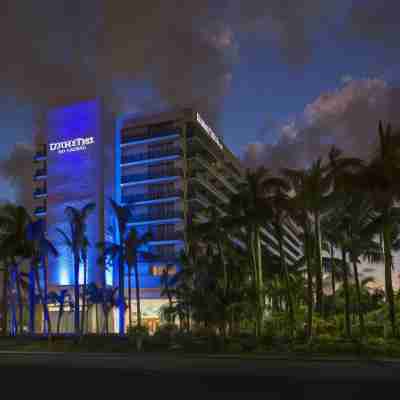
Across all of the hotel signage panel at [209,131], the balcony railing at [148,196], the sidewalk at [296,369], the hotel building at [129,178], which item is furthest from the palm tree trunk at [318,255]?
the hotel signage panel at [209,131]

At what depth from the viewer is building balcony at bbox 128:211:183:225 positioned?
335 feet

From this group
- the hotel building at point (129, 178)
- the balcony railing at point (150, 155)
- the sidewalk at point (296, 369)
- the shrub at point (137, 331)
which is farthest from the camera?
the balcony railing at point (150, 155)

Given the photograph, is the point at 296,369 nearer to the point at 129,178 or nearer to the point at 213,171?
the point at 129,178

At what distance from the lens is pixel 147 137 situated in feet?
357

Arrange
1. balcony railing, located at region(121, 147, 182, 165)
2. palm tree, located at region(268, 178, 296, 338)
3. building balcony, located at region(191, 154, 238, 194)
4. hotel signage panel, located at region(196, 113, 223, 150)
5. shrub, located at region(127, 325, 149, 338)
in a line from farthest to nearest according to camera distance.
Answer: hotel signage panel, located at region(196, 113, 223, 150), building balcony, located at region(191, 154, 238, 194), balcony railing, located at region(121, 147, 182, 165), shrub, located at region(127, 325, 149, 338), palm tree, located at region(268, 178, 296, 338)

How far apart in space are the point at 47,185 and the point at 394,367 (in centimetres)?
9048

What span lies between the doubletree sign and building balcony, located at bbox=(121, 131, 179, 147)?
23.1 feet

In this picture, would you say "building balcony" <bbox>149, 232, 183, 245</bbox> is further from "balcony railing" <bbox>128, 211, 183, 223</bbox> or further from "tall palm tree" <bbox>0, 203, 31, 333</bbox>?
"tall palm tree" <bbox>0, 203, 31, 333</bbox>

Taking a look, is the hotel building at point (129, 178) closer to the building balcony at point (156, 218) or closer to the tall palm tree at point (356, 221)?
the building balcony at point (156, 218)

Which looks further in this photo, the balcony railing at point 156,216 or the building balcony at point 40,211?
the building balcony at point 40,211

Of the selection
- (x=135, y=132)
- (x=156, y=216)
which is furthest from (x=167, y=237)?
(x=135, y=132)

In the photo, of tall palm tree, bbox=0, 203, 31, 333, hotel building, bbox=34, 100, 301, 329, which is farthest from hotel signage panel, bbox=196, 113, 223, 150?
tall palm tree, bbox=0, 203, 31, 333

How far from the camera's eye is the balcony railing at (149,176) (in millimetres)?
104375

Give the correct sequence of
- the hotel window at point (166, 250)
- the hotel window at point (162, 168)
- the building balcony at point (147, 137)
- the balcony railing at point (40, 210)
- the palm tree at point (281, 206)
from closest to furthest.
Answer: the palm tree at point (281, 206), the hotel window at point (166, 250), the hotel window at point (162, 168), the building balcony at point (147, 137), the balcony railing at point (40, 210)
